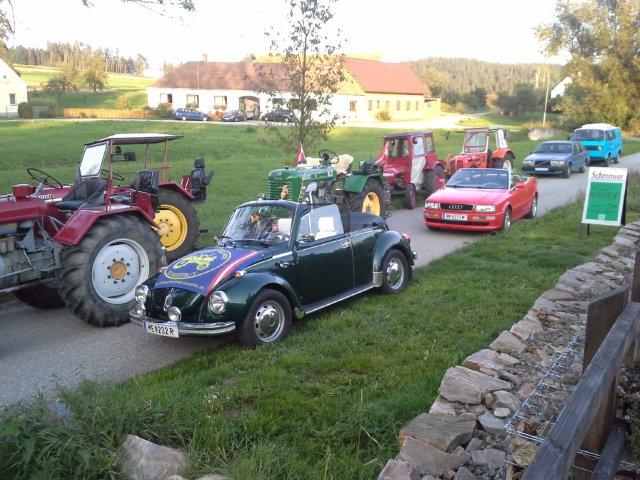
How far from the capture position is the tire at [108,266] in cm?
730

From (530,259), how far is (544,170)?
15.3 m

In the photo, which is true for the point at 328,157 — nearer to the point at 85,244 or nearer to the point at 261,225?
the point at 261,225

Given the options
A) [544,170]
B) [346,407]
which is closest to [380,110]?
[544,170]

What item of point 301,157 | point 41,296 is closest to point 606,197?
point 301,157

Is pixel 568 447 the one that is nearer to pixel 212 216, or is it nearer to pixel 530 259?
pixel 530 259

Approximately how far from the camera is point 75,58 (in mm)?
88625

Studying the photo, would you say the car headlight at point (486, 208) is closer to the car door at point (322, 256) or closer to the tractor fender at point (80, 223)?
the car door at point (322, 256)

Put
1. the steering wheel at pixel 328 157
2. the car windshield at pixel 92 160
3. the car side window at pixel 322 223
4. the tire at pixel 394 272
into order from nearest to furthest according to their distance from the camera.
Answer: the car side window at pixel 322 223 < the tire at pixel 394 272 < the car windshield at pixel 92 160 < the steering wheel at pixel 328 157

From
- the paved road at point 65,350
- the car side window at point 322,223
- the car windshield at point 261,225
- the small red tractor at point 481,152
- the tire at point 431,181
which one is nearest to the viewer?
the paved road at point 65,350

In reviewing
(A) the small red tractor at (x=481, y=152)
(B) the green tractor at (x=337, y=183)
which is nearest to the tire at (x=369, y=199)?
(B) the green tractor at (x=337, y=183)

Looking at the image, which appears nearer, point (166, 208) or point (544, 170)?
point (166, 208)

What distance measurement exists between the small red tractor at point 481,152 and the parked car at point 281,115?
5.12m

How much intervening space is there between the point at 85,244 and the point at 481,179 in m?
9.18

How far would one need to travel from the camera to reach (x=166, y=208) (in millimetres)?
10031
